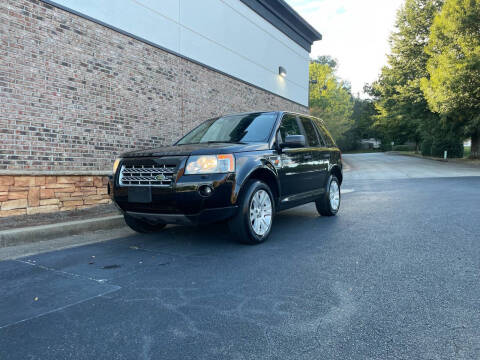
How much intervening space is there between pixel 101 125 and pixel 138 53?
7.12ft

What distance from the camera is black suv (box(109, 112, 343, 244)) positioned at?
4332mm

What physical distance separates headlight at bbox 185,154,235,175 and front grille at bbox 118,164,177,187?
0.72 ft

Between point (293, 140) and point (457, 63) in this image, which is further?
point (457, 63)

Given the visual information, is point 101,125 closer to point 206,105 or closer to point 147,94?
point 147,94

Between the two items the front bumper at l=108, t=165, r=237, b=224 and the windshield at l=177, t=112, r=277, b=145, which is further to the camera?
the windshield at l=177, t=112, r=277, b=145

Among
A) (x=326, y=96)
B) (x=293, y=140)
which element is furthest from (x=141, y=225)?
(x=326, y=96)

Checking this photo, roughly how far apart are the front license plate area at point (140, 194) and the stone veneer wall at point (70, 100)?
8.02 feet

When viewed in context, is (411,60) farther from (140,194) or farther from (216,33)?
A: (140,194)

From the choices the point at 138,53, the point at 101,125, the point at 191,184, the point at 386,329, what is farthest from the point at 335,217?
the point at 138,53

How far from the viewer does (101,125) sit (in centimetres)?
763

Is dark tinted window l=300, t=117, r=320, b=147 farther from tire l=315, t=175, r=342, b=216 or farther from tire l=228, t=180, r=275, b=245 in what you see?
tire l=228, t=180, r=275, b=245

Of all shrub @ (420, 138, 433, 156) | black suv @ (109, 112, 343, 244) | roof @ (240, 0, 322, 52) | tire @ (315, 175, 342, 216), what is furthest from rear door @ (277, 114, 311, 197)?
shrub @ (420, 138, 433, 156)

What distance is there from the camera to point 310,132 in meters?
6.54

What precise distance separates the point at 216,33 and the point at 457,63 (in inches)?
706
